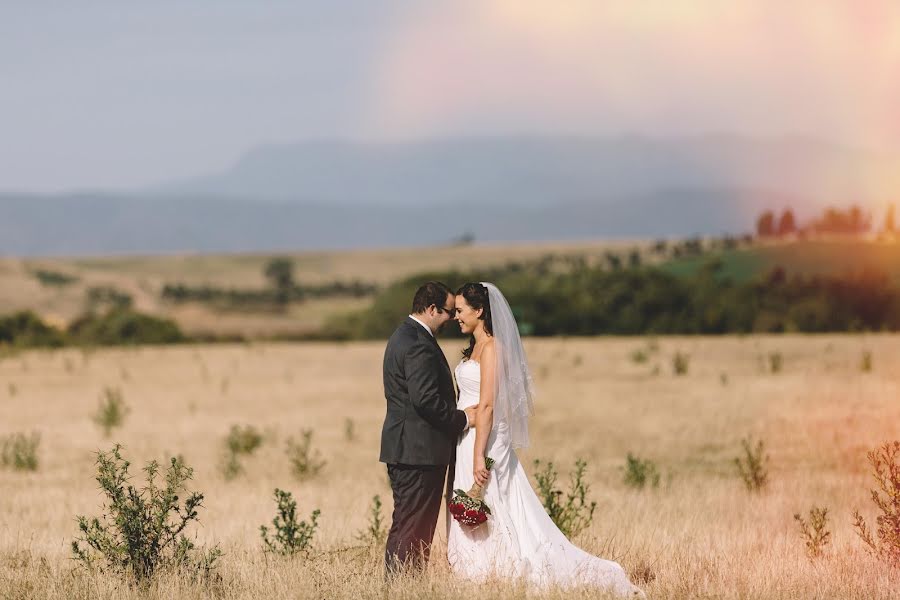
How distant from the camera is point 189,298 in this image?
461 feet

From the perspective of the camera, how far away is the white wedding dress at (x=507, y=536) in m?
8.90

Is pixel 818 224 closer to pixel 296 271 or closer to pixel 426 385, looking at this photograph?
pixel 296 271

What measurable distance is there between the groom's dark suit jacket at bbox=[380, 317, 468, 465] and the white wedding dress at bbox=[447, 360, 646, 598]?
9.3 inches

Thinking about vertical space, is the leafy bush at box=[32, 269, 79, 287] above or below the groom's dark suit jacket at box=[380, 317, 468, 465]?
above

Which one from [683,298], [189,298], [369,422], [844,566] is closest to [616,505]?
[844,566]

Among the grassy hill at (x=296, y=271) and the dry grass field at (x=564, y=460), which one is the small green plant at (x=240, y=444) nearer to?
the dry grass field at (x=564, y=460)

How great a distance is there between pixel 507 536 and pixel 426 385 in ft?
4.18

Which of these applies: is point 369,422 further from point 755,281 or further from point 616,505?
point 755,281

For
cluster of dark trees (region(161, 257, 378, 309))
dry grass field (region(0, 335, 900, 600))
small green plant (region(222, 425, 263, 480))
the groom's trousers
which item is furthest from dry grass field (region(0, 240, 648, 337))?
the groom's trousers

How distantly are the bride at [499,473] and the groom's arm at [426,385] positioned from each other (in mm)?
342

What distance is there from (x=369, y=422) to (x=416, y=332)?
1513cm

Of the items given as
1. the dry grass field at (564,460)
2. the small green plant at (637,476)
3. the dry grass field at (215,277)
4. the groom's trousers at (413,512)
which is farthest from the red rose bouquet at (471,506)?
the dry grass field at (215,277)

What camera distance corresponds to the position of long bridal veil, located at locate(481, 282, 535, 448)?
9039 mm

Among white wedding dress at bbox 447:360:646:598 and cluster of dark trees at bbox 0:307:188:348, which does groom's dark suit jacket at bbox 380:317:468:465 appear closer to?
white wedding dress at bbox 447:360:646:598
